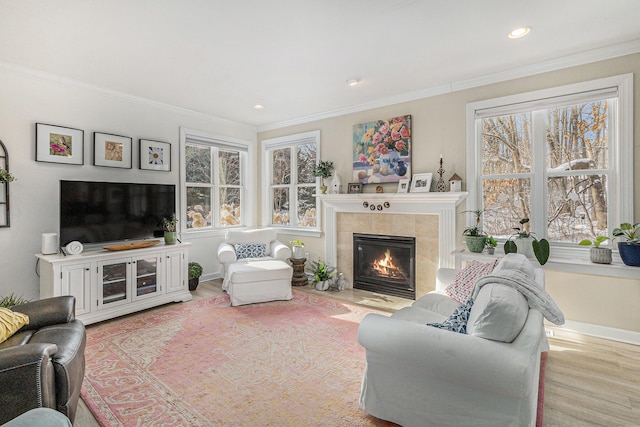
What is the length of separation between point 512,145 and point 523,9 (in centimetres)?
155

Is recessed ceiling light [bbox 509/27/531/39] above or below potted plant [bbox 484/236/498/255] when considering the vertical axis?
above

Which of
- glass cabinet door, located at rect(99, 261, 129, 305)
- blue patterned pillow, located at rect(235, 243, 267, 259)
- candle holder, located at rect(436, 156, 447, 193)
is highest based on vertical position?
candle holder, located at rect(436, 156, 447, 193)

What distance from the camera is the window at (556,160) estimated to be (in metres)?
2.85

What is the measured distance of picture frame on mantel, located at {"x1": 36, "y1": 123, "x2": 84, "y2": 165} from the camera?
3230 millimetres

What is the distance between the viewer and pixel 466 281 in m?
2.62

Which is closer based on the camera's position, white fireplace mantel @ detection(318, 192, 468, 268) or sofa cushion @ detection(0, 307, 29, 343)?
sofa cushion @ detection(0, 307, 29, 343)

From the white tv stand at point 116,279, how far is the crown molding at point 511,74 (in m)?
2.96

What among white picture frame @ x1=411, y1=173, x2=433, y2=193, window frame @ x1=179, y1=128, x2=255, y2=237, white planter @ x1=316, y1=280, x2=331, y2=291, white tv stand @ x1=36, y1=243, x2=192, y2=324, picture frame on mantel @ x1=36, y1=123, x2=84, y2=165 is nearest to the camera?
white tv stand @ x1=36, y1=243, x2=192, y2=324

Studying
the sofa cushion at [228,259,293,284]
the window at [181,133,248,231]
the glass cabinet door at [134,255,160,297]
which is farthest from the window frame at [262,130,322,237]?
the glass cabinet door at [134,255,160,297]

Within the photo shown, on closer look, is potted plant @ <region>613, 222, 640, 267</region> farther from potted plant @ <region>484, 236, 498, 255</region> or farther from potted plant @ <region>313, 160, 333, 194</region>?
potted plant @ <region>313, 160, 333, 194</region>

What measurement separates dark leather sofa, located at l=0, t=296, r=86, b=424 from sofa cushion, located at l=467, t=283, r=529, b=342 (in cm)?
195

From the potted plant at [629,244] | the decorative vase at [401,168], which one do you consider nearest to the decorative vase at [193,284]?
the decorative vase at [401,168]

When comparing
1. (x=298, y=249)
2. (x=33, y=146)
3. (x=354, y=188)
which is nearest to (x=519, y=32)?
(x=354, y=188)

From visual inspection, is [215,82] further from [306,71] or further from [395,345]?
[395,345]
